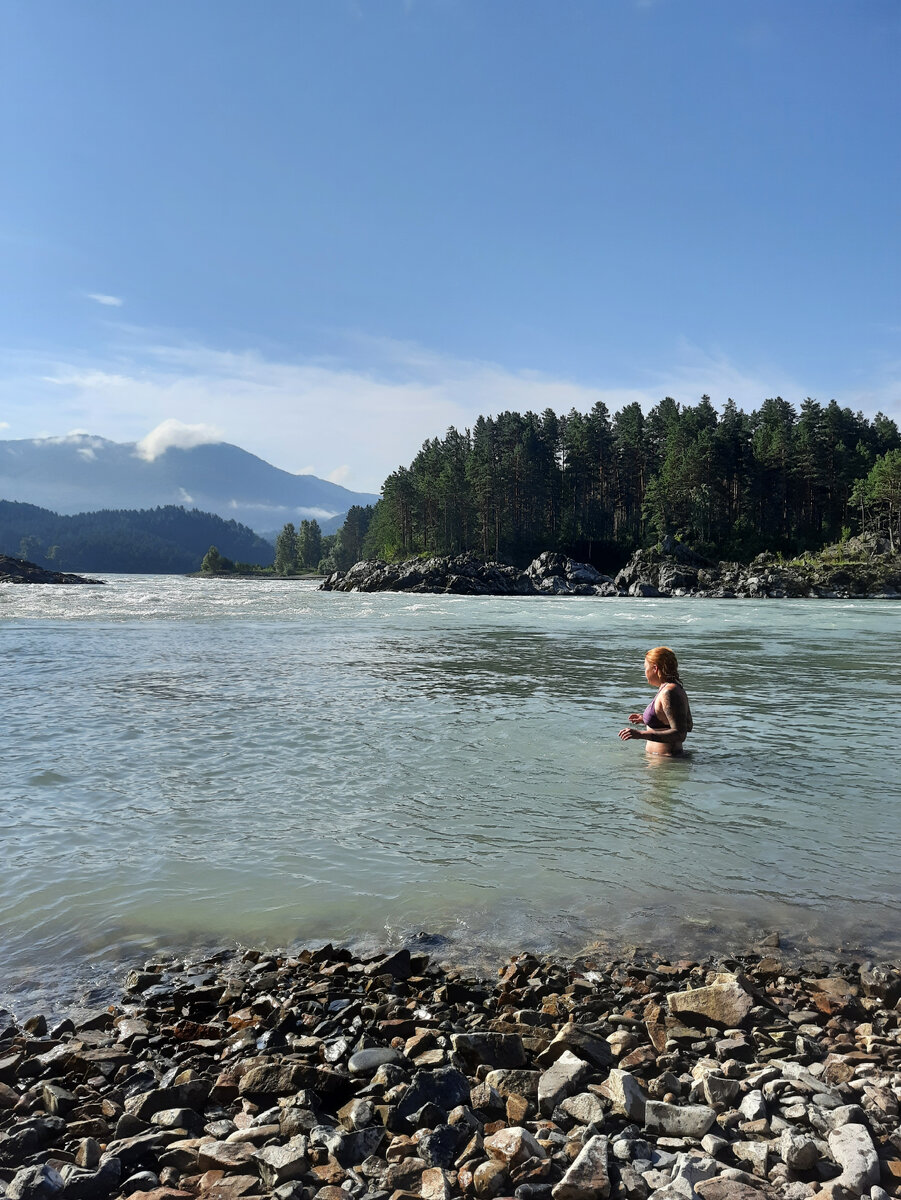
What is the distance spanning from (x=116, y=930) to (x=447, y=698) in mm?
11823

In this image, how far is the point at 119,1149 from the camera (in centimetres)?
355

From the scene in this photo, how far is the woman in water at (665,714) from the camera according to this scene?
12.0 meters

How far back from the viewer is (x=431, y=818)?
9.20 metres

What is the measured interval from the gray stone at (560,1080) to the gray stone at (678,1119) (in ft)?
1.34

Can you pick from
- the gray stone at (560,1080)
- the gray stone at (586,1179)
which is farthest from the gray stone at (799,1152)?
the gray stone at (560,1080)

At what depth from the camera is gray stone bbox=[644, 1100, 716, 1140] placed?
368 centimetres

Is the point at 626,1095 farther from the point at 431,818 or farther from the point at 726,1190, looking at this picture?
the point at 431,818

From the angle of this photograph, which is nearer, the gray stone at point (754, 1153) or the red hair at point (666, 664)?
the gray stone at point (754, 1153)

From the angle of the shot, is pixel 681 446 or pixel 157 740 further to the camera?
pixel 681 446

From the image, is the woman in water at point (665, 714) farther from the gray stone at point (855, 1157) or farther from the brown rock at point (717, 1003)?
the gray stone at point (855, 1157)

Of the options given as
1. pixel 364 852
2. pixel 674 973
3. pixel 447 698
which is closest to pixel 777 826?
pixel 674 973

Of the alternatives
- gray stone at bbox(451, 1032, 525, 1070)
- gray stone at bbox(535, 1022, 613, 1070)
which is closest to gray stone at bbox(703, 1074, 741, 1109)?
gray stone at bbox(535, 1022, 613, 1070)

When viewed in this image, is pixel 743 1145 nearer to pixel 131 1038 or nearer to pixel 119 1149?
pixel 119 1149

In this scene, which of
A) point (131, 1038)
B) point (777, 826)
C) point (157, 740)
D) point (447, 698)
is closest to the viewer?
point (131, 1038)
